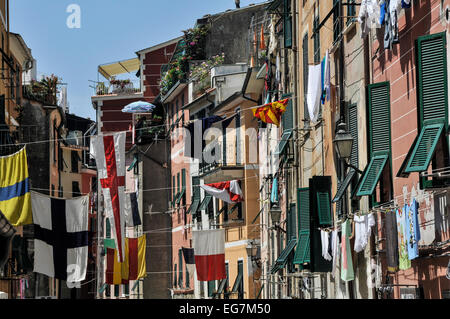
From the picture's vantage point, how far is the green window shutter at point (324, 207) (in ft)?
78.1

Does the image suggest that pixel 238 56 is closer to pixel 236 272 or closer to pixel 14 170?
pixel 236 272

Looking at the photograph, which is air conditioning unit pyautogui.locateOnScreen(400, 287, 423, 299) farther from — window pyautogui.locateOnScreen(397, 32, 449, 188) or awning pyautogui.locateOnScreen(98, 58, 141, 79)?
awning pyautogui.locateOnScreen(98, 58, 141, 79)

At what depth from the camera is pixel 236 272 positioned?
1721 inches

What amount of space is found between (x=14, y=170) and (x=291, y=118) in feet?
25.2

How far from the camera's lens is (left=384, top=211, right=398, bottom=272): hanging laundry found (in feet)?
55.6

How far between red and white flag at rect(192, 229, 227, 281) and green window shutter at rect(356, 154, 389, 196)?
766 inches

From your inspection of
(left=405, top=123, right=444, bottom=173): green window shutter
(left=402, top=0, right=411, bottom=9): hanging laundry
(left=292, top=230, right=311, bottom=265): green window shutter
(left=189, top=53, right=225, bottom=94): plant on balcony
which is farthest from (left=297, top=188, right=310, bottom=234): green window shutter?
(left=189, top=53, right=225, bottom=94): plant on balcony

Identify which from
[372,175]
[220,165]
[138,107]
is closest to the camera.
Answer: [372,175]

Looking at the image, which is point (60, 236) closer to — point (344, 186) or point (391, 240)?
point (344, 186)

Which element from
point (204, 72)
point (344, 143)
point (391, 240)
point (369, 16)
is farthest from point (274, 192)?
point (391, 240)

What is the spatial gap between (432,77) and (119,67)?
196ft

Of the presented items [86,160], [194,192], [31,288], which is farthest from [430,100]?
[86,160]

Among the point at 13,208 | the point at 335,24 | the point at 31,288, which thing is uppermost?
the point at 335,24

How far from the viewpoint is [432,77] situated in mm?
15523
